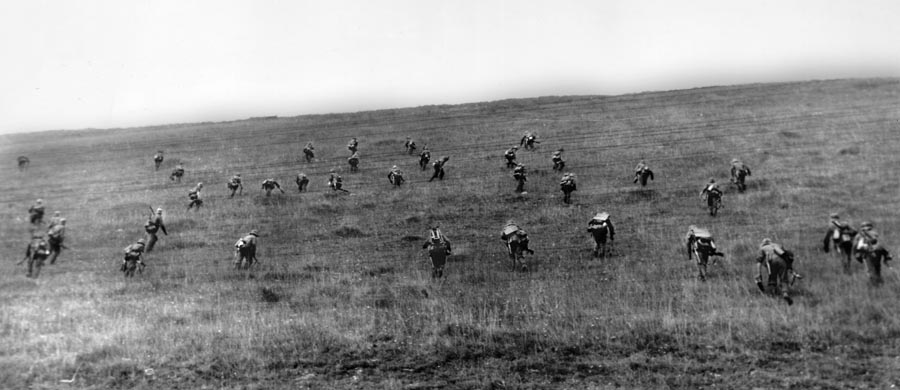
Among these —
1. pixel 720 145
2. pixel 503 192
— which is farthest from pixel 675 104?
pixel 503 192

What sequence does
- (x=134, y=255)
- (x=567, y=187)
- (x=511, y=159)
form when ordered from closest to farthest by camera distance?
(x=134, y=255)
(x=567, y=187)
(x=511, y=159)

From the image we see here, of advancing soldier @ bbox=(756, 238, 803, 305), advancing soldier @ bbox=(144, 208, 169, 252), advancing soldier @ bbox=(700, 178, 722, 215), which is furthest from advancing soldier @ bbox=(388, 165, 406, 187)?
advancing soldier @ bbox=(756, 238, 803, 305)

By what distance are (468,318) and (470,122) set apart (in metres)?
36.5

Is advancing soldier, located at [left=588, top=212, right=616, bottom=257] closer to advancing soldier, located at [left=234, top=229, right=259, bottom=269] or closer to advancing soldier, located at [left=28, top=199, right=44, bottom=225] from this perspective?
advancing soldier, located at [left=234, top=229, right=259, bottom=269]

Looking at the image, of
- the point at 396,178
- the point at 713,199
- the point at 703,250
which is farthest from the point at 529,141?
the point at 703,250

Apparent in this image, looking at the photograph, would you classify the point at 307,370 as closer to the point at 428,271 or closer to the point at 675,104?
the point at 428,271

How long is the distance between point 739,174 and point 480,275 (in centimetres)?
1486

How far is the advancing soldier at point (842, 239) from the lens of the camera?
16788 millimetres

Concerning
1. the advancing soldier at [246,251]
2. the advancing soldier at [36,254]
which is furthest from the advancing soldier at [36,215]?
the advancing soldier at [246,251]

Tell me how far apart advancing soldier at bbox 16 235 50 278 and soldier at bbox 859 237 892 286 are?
86.9 feet

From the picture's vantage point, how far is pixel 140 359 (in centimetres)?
1434

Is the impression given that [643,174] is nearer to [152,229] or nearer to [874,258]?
[874,258]

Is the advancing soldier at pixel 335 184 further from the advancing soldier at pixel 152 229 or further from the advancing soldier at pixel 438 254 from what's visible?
the advancing soldier at pixel 438 254

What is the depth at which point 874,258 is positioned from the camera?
15.4 m
